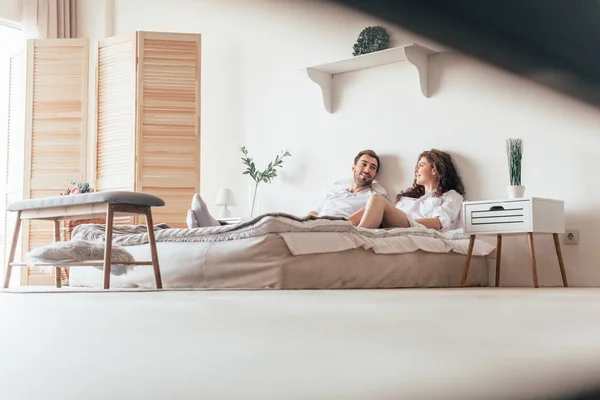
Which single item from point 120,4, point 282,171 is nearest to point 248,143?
point 282,171

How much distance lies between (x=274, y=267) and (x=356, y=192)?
70.5 inches

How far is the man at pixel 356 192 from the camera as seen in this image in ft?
16.8

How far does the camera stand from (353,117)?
5605 millimetres

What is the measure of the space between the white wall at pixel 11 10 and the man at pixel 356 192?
11.8ft

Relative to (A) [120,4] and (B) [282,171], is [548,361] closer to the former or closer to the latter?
(B) [282,171]

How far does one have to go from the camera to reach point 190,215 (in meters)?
4.11

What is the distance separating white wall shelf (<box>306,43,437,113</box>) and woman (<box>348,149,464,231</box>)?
1.83ft

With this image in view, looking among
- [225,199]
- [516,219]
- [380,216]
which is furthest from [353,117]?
[516,219]

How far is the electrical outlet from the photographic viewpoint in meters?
4.54

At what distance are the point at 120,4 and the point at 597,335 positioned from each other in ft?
22.5

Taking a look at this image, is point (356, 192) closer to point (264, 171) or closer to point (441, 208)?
point (441, 208)

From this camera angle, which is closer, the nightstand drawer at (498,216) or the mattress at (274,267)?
the mattress at (274,267)

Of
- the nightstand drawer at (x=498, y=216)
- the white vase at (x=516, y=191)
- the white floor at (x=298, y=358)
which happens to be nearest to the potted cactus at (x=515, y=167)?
the white vase at (x=516, y=191)

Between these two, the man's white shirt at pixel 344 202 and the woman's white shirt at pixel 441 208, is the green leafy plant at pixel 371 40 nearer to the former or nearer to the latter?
the man's white shirt at pixel 344 202
